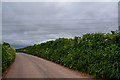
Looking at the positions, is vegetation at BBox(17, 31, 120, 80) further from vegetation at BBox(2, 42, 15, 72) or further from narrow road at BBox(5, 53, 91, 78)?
vegetation at BBox(2, 42, 15, 72)

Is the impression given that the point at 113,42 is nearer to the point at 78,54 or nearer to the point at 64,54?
the point at 78,54

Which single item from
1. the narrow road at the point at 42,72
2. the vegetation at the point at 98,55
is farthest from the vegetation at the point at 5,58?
the vegetation at the point at 98,55

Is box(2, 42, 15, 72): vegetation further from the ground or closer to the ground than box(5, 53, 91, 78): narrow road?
further from the ground

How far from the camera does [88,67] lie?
711 cm

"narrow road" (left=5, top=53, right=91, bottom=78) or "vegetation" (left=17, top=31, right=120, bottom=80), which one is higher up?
"vegetation" (left=17, top=31, right=120, bottom=80)

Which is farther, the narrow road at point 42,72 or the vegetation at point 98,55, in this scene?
the narrow road at point 42,72

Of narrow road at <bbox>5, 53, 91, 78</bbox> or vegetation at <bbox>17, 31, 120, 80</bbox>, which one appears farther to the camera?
narrow road at <bbox>5, 53, 91, 78</bbox>

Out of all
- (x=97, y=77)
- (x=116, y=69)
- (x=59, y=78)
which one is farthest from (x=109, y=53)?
(x=59, y=78)

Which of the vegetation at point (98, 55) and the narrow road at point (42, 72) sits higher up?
the vegetation at point (98, 55)

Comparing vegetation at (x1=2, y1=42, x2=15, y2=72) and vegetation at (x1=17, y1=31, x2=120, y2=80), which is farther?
vegetation at (x1=2, y1=42, x2=15, y2=72)

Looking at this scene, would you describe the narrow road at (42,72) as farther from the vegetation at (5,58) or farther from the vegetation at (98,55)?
the vegetation at (98,55)

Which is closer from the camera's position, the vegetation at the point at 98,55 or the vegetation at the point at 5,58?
the vegetation at the point at 98,55

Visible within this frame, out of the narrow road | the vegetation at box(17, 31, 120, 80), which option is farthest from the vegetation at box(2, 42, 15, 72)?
the vegetation at box(17, 31, 120, 80)

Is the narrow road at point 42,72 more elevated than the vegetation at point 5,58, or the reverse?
the vegetation at point 5,58
